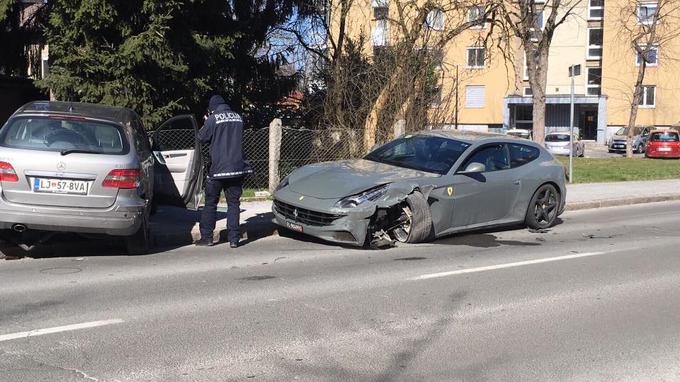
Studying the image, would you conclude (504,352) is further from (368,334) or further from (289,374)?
(289,374)

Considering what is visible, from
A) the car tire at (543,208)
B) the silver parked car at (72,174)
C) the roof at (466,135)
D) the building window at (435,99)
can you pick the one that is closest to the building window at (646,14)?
the building window at (435,99)

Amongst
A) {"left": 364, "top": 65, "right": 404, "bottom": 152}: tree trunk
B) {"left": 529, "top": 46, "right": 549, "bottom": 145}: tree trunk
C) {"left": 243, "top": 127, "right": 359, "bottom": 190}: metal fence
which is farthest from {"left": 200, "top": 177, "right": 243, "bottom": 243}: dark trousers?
{"left": 529, "top": 46, "right": 549, "bottom": 145}: tree trunk

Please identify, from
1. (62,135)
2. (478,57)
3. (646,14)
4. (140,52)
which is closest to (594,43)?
(646,14)

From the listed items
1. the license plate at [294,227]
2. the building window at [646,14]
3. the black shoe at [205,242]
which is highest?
the building window at [646,14]

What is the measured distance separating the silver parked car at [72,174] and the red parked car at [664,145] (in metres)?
31.6

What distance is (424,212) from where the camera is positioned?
888cm

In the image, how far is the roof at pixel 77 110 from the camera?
7.62m

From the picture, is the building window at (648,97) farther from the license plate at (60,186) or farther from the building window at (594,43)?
the license plate at (60,186)

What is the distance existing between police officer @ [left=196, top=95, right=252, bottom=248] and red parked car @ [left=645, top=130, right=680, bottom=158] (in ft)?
99.6

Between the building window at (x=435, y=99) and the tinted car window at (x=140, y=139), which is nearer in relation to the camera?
the tinted car window at (x=140, y=139)

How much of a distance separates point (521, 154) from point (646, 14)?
29.2 m

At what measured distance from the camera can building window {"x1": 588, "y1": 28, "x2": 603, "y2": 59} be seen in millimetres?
50719

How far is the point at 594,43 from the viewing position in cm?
5094

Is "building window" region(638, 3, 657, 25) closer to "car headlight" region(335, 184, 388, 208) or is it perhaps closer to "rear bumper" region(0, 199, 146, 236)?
"car headlight" region(335, 184, 388, 208)
